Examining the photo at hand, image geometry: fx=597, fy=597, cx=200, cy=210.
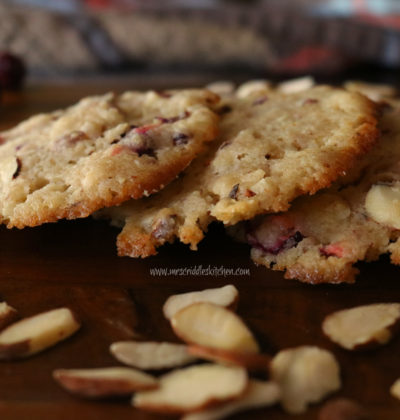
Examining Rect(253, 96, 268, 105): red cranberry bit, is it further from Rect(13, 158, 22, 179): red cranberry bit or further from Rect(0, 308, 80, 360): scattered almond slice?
Rect(0, 308, 80, 360): scattered almond slice

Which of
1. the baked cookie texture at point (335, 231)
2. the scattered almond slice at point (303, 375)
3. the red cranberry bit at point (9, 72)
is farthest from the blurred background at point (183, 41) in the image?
the scattered almond slice at point (303, 375)

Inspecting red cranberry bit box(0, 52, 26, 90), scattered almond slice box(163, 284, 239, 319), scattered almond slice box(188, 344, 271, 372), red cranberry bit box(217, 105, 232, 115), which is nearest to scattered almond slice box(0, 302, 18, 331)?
scattered almond slice box(163, 284, 239, 319)

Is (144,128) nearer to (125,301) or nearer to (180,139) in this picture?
(180,139)

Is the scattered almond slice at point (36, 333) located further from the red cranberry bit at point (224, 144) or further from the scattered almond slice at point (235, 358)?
the red cranberry bit at point (224, 144)

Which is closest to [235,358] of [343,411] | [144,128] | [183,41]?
[343,411]

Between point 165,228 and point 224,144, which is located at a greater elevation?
point 224,144

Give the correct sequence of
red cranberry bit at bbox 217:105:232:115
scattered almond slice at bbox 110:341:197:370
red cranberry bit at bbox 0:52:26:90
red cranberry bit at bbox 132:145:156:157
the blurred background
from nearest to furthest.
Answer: scattered almond slice at bbox 110:341:197:370 → red cranberry bit at bbox 132:145:156:157 → red cranberry bit at bbox 217:105:232:115 → red cranberry bit at bbox 0:52:26:90 → the blurred background

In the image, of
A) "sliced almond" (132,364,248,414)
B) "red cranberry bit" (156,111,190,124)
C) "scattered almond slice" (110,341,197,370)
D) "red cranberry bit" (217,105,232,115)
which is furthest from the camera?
"red cranberry bit" (217,105,232,115)
